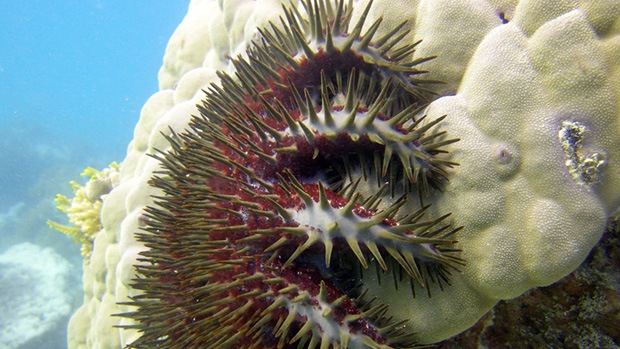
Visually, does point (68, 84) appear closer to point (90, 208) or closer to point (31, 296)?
point (31, 296)

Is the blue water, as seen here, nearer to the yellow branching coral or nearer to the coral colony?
the yellow branching coral

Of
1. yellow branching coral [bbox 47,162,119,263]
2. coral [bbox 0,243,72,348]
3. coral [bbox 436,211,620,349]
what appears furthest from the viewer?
coral [bbox 0,243,72,348]

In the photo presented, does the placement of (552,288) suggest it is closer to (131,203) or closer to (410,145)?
(410,145)

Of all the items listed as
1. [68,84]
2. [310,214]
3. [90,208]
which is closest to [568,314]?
[310,214]

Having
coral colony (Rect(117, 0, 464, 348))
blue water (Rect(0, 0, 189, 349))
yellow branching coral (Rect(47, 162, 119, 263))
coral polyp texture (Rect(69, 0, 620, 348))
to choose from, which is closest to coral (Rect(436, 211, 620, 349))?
coral polyp texture (Rect(69, 0, 620, 348))

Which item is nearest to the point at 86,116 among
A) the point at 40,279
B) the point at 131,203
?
the point at 40,279

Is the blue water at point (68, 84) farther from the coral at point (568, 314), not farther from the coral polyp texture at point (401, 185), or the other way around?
the coral at point (568, 314)

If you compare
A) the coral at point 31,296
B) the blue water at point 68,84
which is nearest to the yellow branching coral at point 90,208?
the coral at point 31,296
